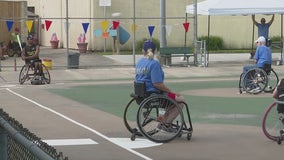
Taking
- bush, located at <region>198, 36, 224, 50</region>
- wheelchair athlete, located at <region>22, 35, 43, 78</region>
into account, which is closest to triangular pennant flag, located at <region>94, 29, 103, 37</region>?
bush, located at <region>198, 36, 224, 50</region>

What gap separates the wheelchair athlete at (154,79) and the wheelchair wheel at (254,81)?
7235 millimetres

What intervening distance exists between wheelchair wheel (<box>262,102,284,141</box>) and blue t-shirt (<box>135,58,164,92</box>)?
1760 millimetres

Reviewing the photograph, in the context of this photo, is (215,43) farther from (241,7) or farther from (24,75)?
(24,75)

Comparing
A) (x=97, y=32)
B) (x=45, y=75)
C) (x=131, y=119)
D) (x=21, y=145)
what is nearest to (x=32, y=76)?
(x=45, y=75)

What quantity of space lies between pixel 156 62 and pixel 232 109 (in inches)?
182

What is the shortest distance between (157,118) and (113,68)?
58.6 ft

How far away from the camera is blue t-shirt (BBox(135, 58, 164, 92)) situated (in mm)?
10055

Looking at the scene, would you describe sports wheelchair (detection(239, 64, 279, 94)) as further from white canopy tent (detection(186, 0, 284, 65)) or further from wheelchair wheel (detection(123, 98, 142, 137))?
white canopy tent (detection(186, 0, 284, 65))

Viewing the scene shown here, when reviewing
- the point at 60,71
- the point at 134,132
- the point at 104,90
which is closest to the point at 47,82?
the point at 104,90

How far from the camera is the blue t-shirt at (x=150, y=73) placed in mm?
10055

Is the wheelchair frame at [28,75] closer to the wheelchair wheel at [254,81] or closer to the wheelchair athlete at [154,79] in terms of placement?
the wheelchair wheel at [254,81]

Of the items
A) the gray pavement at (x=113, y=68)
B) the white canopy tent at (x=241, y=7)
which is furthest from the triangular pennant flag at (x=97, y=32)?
the white canopy tent at (x=241, y=7)

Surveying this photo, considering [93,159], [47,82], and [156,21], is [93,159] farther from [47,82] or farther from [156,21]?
[156,21]

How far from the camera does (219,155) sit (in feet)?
29.3
